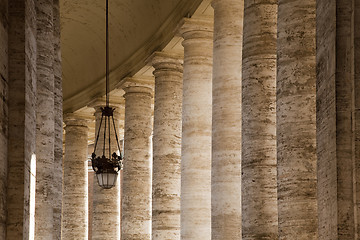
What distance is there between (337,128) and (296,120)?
9.22m

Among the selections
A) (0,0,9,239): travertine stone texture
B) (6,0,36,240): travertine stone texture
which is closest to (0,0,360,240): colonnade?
(6,0,36,240): travertine stone texture

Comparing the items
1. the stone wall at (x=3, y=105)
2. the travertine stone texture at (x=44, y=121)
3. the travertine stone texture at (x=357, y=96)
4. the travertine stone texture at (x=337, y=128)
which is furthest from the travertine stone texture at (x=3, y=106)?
the travertine stone texture at (x=357, y=96)

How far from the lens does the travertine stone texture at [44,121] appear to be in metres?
33.5

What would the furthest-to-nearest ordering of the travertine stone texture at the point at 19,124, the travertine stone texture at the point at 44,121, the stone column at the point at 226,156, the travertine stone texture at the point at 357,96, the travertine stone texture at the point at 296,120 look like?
the stone column at the point at 226,156 → the travertine stone texture at the point at 296,120 → the travertine stone texture at the point at 44,121 → the travertine stone texture at the point at 357,96 → the travertine stone texture at the point at 19,124

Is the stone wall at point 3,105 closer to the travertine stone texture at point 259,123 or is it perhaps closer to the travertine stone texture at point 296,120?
the travertine stone texture at point 296,120

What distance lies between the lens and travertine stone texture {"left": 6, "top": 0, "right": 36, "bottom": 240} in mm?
24172

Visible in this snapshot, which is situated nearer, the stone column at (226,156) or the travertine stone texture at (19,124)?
the travertine stone texture at (19,124)

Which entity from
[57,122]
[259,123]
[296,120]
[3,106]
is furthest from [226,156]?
[3,106]

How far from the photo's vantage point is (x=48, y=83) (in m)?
34.1

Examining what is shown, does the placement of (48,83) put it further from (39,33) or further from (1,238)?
(1,238)

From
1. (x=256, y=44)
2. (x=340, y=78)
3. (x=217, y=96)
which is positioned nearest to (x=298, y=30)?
(x=256, y=44)

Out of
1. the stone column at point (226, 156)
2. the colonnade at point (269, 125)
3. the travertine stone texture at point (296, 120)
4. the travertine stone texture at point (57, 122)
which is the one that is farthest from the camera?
the stone column at point (226, 156)

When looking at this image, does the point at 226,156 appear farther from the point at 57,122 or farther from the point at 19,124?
the point at 19,124

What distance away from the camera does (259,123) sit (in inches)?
1634
